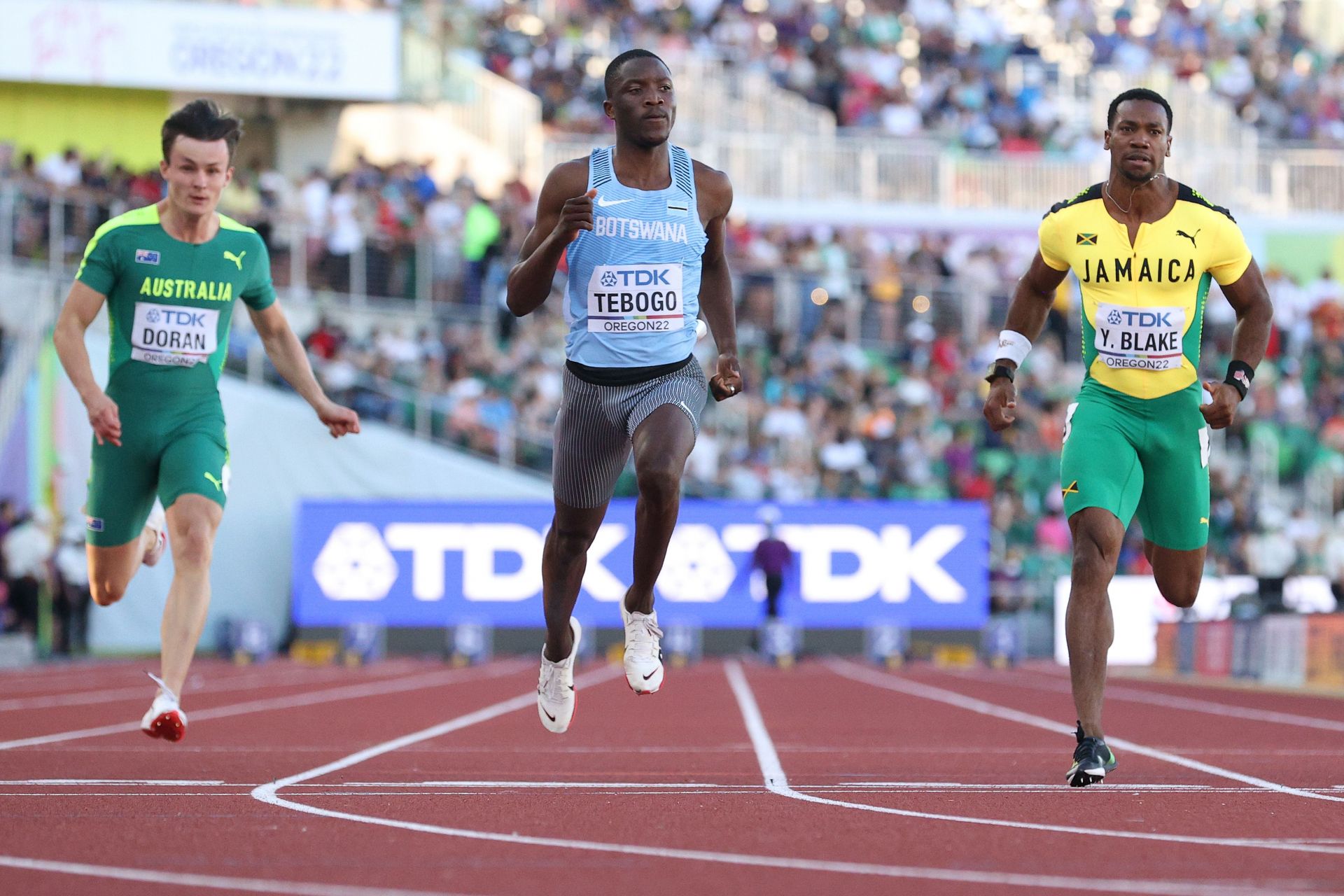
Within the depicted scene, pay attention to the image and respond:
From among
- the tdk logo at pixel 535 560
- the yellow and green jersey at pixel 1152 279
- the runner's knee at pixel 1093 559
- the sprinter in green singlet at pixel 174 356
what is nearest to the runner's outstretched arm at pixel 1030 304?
the yellow and green jersey at pixel 1152 279

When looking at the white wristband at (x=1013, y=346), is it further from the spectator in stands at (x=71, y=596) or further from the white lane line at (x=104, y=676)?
the spectator in stands at (x=71, y=596)

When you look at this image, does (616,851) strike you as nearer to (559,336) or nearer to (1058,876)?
(1058,876)

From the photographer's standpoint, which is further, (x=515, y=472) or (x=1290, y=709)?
(x=515, y=472)

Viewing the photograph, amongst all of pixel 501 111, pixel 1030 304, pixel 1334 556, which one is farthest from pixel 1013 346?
pixel 501 111

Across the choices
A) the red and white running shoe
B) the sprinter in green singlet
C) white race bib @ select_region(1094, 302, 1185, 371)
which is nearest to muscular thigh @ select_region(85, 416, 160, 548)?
the sprinter in green singlet

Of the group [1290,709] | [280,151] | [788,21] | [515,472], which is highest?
[788,21]

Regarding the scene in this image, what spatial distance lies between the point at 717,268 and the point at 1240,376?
6.25 ft

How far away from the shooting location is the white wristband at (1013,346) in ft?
24.4

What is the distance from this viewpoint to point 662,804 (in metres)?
6.07

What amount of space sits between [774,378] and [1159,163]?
16.7 metres

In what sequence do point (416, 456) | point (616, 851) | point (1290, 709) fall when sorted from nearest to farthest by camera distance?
point (616, 851), point (1290, 709), point (416, 456)

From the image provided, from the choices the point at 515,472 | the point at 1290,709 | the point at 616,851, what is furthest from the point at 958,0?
the point at 616,851

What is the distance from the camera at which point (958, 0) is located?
34.8 meters

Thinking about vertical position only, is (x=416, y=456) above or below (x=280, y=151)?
below
